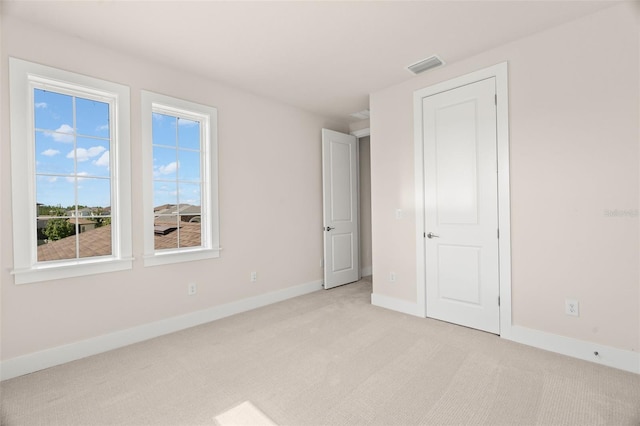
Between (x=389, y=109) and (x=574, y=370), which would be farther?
(x=389, y=109)

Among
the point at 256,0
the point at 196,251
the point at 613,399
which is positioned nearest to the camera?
the point at 613,399

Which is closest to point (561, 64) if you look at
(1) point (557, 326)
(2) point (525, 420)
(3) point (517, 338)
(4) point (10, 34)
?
(1) point (557, 326)

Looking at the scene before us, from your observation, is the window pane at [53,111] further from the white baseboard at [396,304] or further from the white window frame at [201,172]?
the white baseboard at [396,304]

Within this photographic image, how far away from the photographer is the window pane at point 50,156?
2434 millimetres

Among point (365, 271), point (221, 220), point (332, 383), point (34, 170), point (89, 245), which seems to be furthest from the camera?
point (365, 271)

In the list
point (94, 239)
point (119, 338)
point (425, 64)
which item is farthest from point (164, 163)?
point (425, 64)

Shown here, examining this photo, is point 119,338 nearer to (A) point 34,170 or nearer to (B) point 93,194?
(B) point 93,194

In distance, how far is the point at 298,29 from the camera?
8.11 feet

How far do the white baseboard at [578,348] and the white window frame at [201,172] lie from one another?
3.12m

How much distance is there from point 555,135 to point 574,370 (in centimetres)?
182

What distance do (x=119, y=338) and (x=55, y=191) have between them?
137 centimetres

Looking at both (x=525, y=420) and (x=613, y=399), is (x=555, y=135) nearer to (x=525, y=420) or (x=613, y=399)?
(x=613, y=399)

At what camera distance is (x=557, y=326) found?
251 cm

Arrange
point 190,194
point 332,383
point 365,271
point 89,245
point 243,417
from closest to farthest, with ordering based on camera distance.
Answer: point 243,417 < point 332,383 < point 89,245 < point 190,194 < point 365,271
